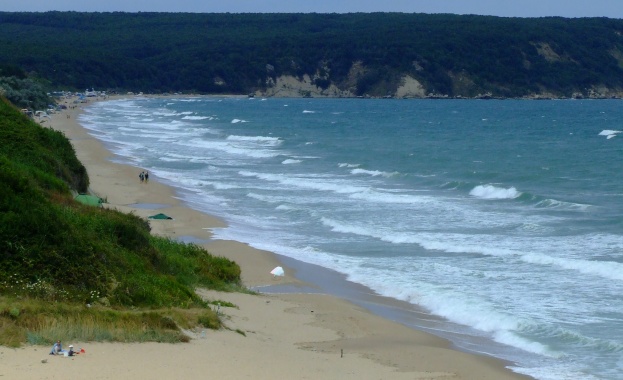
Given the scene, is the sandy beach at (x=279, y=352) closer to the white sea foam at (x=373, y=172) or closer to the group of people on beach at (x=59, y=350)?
the group of people on beach at (x=59, y=350)

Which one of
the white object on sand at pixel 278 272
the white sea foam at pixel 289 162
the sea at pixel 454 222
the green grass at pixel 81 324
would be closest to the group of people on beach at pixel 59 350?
the green grass at pixel 81 324

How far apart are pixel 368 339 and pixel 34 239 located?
17.2 feet

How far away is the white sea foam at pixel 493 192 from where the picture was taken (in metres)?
33.1

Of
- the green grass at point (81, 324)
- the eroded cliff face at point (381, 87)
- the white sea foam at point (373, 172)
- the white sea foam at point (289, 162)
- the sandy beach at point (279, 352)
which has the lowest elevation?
the eroded cliff face at point (381, 87)

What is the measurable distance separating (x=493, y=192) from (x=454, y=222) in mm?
7922

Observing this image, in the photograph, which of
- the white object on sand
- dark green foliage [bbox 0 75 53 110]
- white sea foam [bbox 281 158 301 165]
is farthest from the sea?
dark green foliage [bbox 0 75 53 110]

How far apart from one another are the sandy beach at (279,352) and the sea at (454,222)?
922mm

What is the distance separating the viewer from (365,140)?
62969 mm

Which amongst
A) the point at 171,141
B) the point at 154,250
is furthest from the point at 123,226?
the point at 171,141

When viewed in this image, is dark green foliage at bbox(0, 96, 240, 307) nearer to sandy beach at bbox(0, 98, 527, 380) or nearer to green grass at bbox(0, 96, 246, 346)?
green grass at bbox(0, 96, 246, 346)

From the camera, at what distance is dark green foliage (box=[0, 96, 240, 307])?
1259 cm

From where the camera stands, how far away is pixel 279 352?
41.1ft

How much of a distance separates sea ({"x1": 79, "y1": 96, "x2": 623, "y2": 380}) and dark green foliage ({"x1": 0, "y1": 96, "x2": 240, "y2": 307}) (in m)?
3.97

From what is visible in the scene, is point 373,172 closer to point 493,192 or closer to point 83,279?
point 493,192
